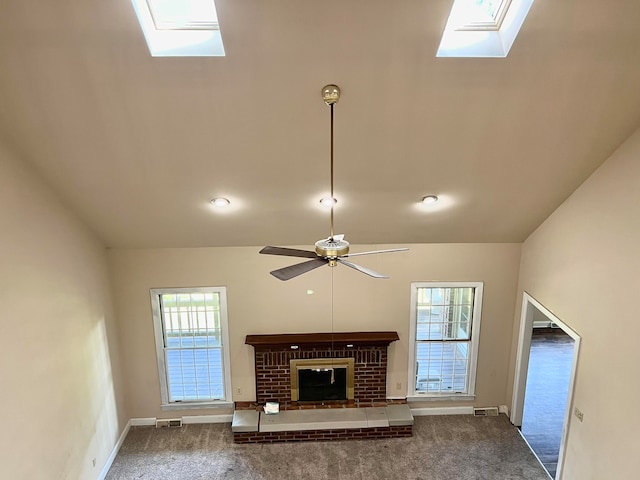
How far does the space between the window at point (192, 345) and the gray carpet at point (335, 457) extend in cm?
50

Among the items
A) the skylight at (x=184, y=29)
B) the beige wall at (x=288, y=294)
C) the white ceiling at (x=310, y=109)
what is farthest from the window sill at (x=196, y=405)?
the skylight at (x=184, y=29)

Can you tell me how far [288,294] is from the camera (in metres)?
6.47

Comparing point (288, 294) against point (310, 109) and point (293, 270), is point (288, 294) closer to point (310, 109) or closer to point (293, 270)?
point (310, 109)

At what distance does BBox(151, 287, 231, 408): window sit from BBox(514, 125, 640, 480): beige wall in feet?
14.7

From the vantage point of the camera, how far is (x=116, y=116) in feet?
12.3

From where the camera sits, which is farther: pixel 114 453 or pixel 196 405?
pixel 196 405

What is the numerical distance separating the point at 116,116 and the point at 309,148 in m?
1.68

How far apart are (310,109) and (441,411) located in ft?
17.5

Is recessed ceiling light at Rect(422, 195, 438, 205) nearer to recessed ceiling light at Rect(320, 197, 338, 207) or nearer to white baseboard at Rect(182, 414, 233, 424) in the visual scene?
recessed ceiling light at Rect(320, 197, 338, 207)

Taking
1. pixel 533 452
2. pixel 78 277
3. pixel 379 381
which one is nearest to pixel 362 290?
pixel 379 381

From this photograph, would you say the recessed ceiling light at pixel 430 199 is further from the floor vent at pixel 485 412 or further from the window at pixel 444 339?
the floor vent at pixel 485 412

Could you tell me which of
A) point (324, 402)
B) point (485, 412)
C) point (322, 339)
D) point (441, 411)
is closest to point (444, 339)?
point (441, 411)

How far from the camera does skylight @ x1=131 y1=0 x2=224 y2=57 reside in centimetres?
329

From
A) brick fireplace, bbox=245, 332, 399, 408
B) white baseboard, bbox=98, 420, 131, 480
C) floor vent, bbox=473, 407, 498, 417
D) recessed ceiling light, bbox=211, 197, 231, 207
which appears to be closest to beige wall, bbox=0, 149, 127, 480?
white baseboard, bbox=98, 420, 131, 480
